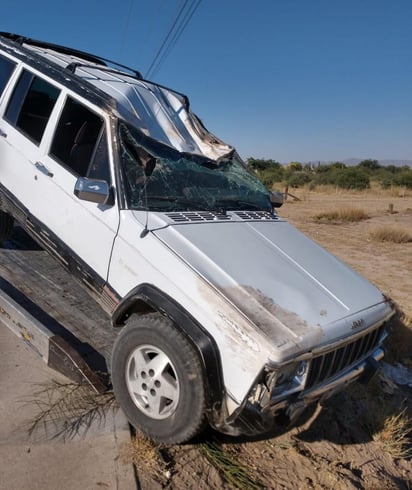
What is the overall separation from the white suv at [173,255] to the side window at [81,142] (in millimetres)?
13

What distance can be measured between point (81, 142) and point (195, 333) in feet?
6.93

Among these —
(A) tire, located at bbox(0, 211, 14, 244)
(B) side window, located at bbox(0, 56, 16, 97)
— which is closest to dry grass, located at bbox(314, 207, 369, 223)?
(A) tire, located at bbox(0, 211, 14, 244)

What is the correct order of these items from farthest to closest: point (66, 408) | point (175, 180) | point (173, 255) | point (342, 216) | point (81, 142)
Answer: point (342, 216), point (81, 142), point (175, 180), point (66, 408), point (173, 255)

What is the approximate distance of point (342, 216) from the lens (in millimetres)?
16203

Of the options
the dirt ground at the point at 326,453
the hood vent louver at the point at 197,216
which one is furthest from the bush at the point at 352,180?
the hood vent louver at the point at 197,216

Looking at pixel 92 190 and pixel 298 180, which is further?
pixel 298 180

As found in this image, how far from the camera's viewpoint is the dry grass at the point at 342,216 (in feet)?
52.8

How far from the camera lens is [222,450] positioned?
9.78 ft

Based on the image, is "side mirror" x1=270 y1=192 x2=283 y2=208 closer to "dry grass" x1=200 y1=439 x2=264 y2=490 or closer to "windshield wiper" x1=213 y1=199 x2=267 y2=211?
"windshield wiper" x1=213 y1=199 x2=267 y2=211

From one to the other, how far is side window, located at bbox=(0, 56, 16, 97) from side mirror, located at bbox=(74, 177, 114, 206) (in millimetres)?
2076

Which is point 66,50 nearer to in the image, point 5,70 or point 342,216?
point 5,70

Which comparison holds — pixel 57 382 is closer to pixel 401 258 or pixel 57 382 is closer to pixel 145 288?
pixel 145 288

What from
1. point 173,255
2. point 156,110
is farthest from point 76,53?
point 173,255

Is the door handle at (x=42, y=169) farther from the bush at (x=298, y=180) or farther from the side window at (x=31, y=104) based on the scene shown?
the bush at (x=298, y=180)
